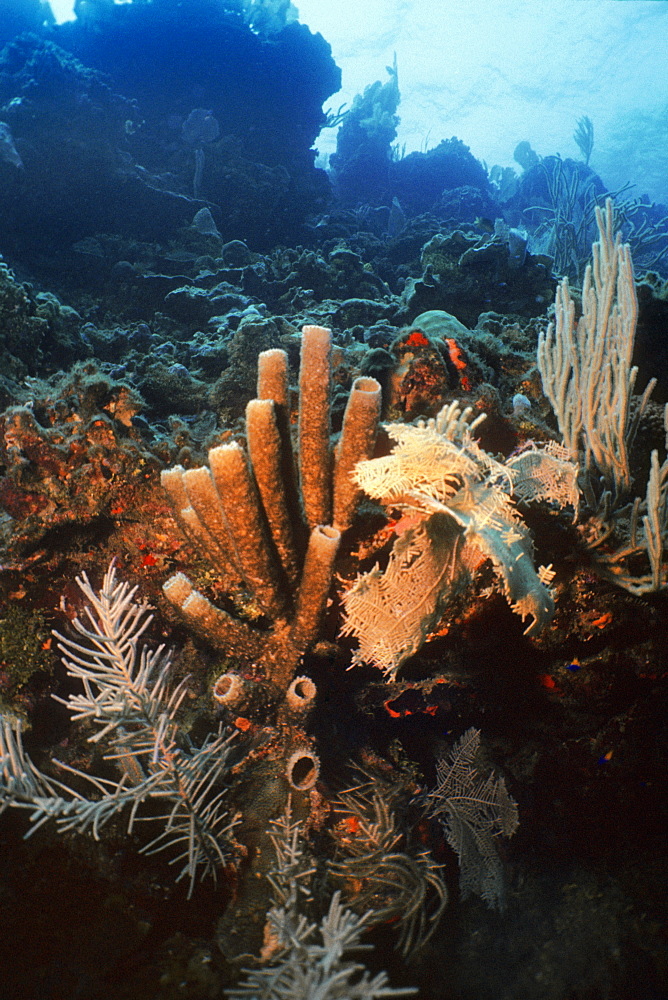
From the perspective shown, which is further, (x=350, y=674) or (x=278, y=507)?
(x=350, y=674)

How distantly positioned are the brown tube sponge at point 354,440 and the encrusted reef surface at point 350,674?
0.05ft

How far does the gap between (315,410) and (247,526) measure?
1.96ft

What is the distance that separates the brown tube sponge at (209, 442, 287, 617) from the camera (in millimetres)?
1874

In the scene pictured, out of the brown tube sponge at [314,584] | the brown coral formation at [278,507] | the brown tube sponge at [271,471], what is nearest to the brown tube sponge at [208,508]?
the brown coral formation at [278,507]

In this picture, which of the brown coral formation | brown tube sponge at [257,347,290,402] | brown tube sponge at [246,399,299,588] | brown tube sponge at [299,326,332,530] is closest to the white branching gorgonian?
the brown coral formation

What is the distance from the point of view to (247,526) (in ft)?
6.59

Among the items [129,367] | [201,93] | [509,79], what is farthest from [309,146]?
[509,79]

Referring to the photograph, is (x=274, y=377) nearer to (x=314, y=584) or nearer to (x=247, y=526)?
(x=247, y=526)

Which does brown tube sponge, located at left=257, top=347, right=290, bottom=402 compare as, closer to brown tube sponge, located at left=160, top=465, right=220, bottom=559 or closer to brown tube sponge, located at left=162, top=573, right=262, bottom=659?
brown tube sponge, located at left=160, top=465, right=220, bottom=559

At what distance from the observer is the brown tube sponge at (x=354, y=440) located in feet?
6.25

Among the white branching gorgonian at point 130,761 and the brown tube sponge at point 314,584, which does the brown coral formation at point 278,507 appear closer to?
the brown tube sponge at point 314,584

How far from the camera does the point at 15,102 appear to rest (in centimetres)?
1094

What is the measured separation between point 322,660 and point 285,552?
0.67 meters

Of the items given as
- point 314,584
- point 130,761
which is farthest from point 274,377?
point 130,761
